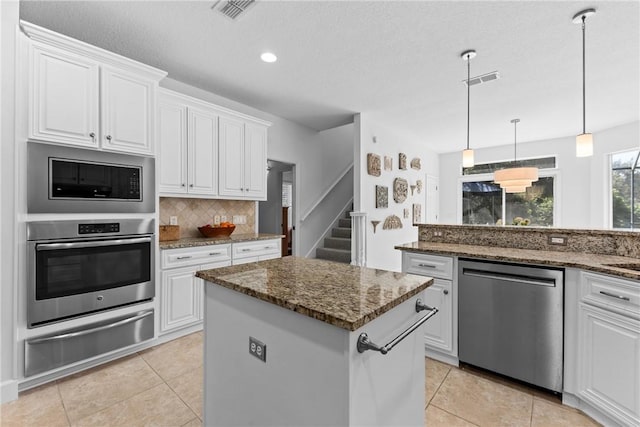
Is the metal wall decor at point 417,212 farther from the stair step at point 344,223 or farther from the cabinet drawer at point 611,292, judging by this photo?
the cabinet drawer at point 611,292

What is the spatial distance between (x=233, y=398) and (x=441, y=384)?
1.58 m

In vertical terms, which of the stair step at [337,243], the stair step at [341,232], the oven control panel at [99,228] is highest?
the oven control panel at [99,228]

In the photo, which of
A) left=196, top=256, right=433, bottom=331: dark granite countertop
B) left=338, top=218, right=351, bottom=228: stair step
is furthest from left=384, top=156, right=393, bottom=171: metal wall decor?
left=196, top=256, right=433, bottom=331: dark granite countertop

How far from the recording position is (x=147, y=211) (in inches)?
98.7

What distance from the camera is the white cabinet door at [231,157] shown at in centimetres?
340

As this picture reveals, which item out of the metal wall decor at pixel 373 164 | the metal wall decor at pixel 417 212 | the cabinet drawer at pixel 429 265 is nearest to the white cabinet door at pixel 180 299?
the cabinet drawer at pixel 429 265

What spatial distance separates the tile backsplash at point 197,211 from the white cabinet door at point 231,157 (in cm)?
36

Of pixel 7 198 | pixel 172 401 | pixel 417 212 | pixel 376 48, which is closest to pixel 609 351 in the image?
pixel 172 401

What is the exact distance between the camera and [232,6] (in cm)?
215

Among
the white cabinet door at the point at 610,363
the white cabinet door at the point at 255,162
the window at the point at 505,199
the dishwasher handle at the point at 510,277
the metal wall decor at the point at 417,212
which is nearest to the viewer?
the white cabinet door at the point at 610,363

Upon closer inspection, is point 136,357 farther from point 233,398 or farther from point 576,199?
point 576,199

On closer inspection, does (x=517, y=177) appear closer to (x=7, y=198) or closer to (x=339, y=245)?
(x=339, y=245)

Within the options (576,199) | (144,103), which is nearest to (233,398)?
(144,103)

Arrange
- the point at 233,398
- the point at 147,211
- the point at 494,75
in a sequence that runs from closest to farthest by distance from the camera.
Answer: the point at 233,398 → the point at 147,211 → the point at 494,75
